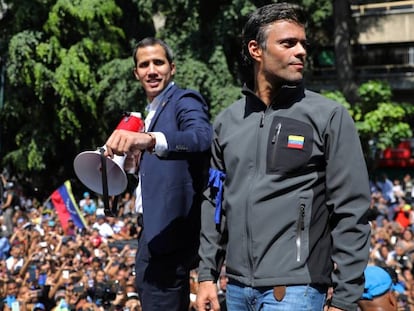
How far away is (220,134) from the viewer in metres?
2.72

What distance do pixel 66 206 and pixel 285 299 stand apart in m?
15.1

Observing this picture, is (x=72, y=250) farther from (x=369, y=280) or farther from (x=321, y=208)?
(x=321, y=208)

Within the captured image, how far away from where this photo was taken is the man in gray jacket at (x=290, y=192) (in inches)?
94.3

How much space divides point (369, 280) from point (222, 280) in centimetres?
523

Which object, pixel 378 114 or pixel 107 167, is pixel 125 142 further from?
pixel 378 114

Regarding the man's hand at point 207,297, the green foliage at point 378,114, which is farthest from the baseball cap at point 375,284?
the green foliage at point 378,114

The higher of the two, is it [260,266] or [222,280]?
[260,266]

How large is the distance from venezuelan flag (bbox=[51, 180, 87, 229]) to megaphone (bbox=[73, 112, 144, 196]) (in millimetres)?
14020

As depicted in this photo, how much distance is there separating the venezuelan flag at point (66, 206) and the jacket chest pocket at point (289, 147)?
48.6 ft

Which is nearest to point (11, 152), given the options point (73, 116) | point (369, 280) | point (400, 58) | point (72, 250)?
point (73, 116)

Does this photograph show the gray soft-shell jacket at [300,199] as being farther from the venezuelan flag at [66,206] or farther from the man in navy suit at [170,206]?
the venezuelan flag at [66,206]

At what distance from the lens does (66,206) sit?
56.1ft

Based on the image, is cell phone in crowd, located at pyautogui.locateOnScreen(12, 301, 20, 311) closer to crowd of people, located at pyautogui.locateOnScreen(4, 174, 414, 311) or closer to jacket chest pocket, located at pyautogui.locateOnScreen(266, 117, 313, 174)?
crowd of people, located at pyautogui.locateOnScreen(4, 174, 414, 311)

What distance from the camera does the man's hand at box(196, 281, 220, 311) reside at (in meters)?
2.65
